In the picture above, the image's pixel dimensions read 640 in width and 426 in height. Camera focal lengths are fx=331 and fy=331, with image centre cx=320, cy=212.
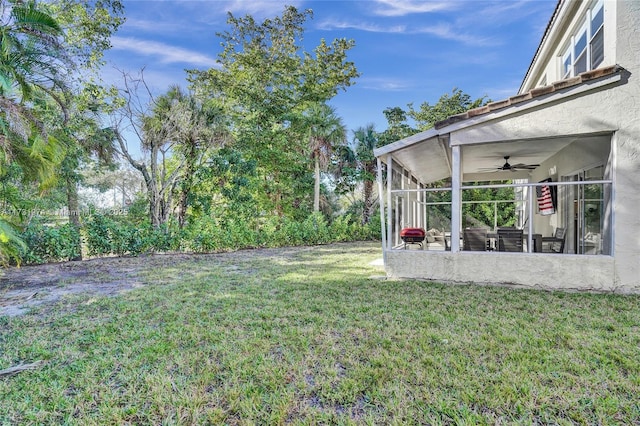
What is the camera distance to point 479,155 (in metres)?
9.86

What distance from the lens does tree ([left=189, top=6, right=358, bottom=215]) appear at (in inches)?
781

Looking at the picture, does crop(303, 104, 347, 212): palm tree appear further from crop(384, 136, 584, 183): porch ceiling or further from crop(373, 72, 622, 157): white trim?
crop(373, 72, 622, 157): white trim

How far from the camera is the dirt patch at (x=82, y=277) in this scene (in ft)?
21.7

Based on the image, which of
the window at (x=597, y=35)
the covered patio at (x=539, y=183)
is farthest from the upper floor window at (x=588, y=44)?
the covered patio at (x=539, y=183)

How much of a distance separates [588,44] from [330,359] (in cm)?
928

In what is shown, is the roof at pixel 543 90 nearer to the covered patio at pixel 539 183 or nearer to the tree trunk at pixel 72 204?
the covered patio at pixel 539 183

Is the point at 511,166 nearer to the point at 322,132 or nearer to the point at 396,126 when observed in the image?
the point at 322,132

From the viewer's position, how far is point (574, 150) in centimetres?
877

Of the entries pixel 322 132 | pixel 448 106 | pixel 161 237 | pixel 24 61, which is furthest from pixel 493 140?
pixel 448 106

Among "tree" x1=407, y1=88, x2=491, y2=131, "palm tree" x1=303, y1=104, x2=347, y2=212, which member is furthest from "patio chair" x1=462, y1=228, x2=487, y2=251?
"tree" x1=407, y1=88, x2=491, y2=131

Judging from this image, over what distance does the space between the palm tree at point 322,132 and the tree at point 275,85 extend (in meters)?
1.21

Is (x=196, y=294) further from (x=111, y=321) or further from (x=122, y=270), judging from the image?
(x=122, y=270)

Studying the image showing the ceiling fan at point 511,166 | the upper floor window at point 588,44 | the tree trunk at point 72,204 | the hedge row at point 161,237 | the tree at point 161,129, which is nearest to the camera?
the upper floor window at point 588,44

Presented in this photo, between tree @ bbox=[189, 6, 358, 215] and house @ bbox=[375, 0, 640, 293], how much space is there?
11.5 m
